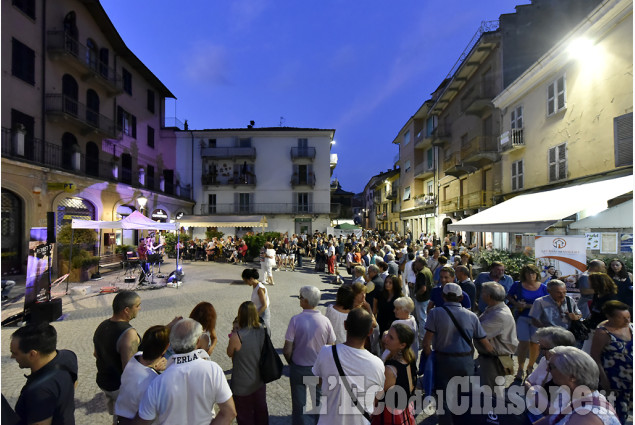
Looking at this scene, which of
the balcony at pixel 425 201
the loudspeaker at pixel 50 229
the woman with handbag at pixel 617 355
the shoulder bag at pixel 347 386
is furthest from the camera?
the balcony at pixel 425 201

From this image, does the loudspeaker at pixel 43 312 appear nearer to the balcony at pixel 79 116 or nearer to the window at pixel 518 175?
the balcony at pixel 79 116

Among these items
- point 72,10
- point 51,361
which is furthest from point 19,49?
point 51,361

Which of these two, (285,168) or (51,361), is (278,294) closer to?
(51,361)

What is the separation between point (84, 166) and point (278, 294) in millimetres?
14351

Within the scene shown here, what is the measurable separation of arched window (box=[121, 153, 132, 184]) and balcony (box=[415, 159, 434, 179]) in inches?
938

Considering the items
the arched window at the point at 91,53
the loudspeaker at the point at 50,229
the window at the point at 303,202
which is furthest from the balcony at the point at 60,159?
the window at the point at 303,202

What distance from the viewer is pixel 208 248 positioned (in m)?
18.7

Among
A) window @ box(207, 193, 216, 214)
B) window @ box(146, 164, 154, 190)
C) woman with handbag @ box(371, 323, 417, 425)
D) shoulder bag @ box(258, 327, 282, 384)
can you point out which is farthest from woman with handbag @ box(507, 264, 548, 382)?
window @ box(207, 193, 216, 214)

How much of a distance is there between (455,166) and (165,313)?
61.8 feet

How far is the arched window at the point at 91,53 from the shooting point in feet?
58.1

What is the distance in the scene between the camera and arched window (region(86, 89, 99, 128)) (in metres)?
17.5

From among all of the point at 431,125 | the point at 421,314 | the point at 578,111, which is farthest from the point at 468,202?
the point at 421,314

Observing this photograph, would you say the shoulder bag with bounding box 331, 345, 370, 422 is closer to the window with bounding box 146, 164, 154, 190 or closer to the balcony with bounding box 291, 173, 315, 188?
the window with bounding box 146, 164, 154, 190

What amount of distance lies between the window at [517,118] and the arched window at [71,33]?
22221 mm
